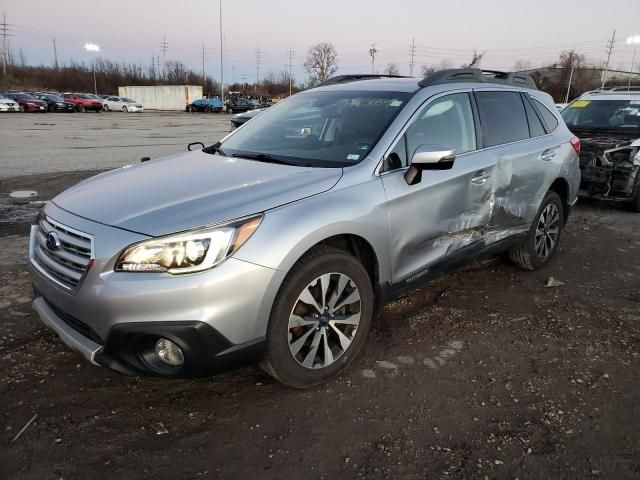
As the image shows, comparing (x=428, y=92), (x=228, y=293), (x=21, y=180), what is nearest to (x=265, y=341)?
(x=228, y=293)

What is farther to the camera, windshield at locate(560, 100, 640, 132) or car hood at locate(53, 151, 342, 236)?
windshield at locate(560, 100, 640, 132)

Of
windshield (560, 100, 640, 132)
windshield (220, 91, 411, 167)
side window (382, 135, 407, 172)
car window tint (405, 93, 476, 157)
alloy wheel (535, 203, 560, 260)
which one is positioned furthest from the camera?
windshield (560, 100, 640, 132)

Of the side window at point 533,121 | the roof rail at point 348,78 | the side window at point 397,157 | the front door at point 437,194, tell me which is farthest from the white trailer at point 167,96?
the side window at point 397,157

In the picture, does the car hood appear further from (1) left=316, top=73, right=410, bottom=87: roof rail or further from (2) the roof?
(1) left=316, top=73, right=410, bottom=87: roof rail

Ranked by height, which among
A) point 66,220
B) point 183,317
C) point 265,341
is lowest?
point 265,341

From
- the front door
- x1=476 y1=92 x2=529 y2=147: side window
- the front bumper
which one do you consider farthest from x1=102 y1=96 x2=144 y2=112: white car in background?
the front bumper

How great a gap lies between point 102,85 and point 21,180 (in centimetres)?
8840

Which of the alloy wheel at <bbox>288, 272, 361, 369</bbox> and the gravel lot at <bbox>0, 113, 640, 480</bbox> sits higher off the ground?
the alloy wheel at <bbox>288, 272, 361, 369</bbox>

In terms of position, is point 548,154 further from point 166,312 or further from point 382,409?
point 166,312

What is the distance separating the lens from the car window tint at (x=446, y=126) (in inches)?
136

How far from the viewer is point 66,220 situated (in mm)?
2711

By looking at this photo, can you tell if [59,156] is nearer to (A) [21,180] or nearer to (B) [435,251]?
(A) [21,180]

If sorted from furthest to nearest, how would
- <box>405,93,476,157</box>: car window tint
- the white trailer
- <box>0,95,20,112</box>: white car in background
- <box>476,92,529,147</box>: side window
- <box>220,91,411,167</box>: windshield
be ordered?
1. the white trailer
2. <box>0,95,20,112</box>: white car in background
3. <box>476,92,529,147</box>: side window
4. <box>405,93,476,157</box>: car window tint
5. <box>220,91,411,167</box>: windshield

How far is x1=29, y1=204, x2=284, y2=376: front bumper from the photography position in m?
2.34
